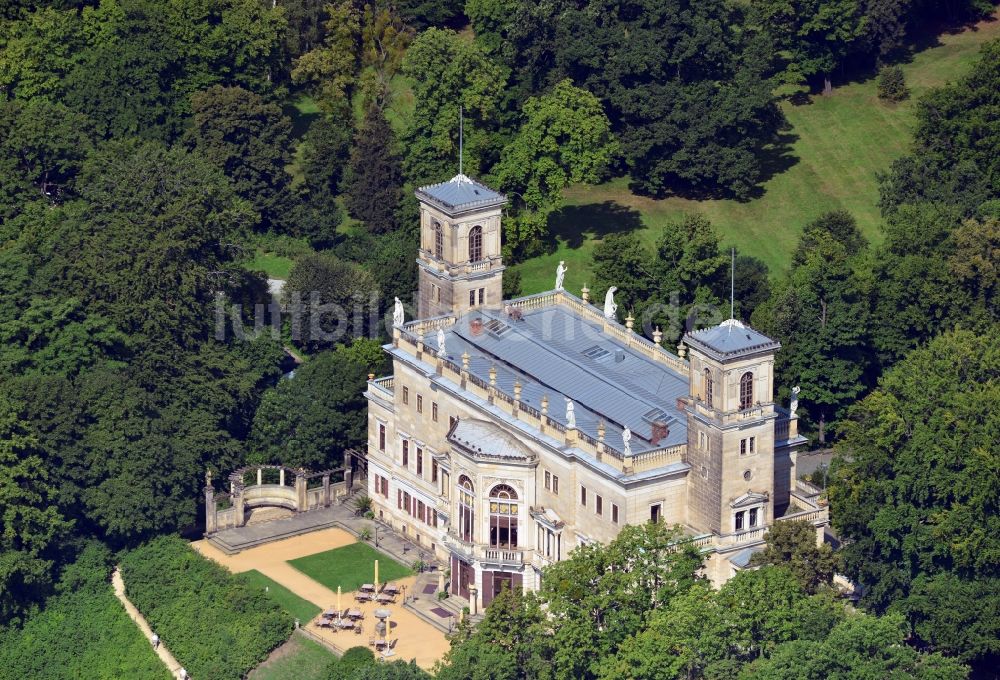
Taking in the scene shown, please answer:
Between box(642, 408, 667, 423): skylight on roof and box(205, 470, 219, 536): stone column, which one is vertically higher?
box(642, 408, 667, 423): skylight on roof

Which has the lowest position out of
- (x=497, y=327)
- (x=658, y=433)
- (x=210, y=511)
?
(x=210, y=511)

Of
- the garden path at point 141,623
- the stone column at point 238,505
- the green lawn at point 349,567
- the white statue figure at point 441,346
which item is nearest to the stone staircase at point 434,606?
the green lawn at point 349,567

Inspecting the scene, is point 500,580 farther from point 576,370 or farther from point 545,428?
point 576,370

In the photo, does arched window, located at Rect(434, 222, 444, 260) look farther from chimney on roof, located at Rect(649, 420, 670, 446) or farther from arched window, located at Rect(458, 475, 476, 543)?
chimney on roof, located at Rect(649, 420, 670, 446)

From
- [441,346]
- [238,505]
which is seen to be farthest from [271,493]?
[441,346]

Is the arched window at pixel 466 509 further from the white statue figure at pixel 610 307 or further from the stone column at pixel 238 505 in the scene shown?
the stone column at pixel 238 505

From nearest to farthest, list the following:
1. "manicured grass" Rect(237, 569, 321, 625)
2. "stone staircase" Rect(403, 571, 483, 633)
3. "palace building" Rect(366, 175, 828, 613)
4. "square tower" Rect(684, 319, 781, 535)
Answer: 1. "square tower" Rect(684, 319, 781, 535)
2. "palace building" Rect(366, 175, 828, 613)
3. "stone staircase" Rect(403, 571, 483, 633)
4. "manicured grass" Rect(237, 569, 321, 625)

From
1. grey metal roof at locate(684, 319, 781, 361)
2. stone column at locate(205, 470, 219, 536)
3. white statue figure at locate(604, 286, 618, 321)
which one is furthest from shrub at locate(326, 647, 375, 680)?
white statue figure at locate(604, 286, 618, 321)
